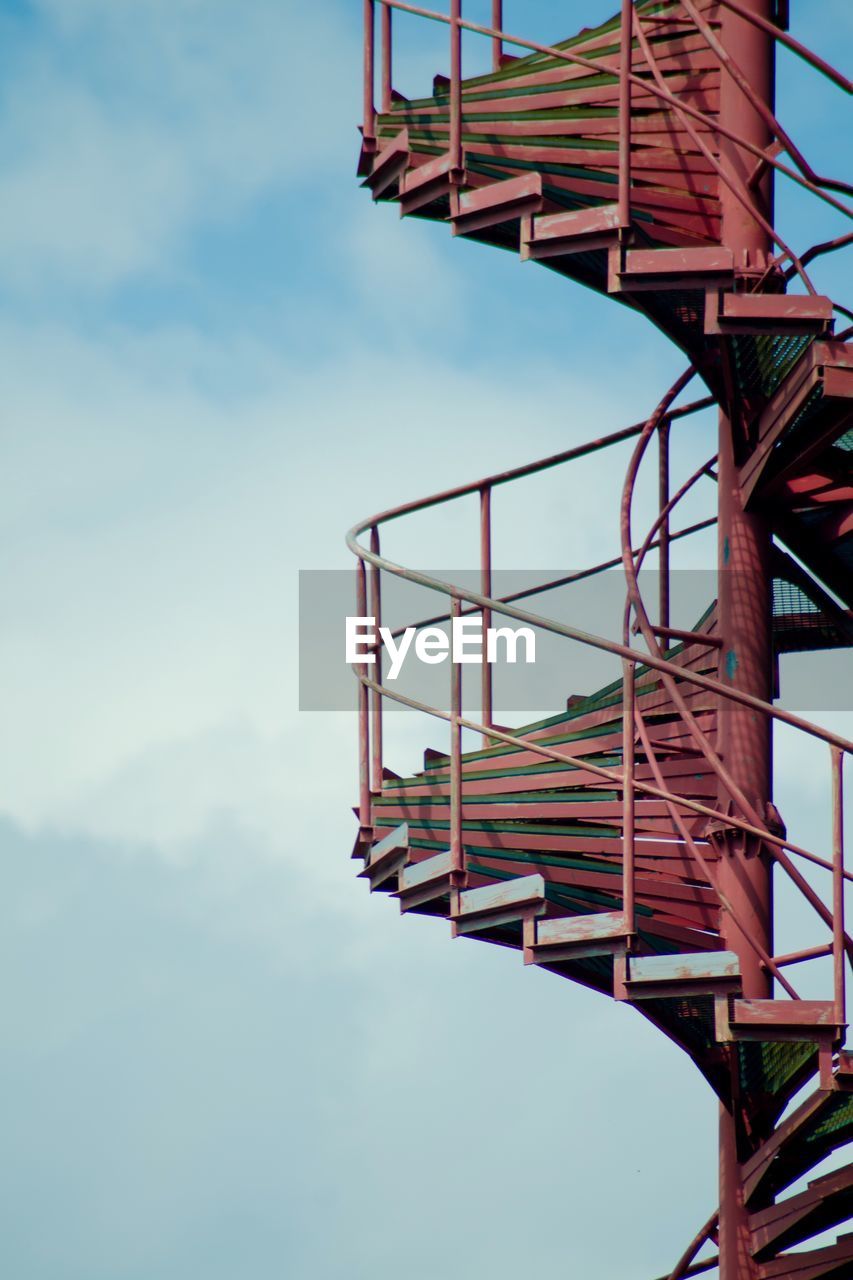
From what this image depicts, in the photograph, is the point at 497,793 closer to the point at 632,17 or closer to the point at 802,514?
the point at 802,514

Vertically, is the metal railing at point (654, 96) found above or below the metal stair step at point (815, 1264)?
above

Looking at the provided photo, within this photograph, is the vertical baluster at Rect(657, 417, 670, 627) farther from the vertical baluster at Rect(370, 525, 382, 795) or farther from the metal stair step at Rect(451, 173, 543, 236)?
the metal stair step at Rect(451, 173, 543, 236)

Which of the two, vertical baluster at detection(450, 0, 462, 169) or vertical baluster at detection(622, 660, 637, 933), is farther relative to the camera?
vertical baluster at detection(450, 0, 462, 169)

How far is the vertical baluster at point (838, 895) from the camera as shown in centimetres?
861

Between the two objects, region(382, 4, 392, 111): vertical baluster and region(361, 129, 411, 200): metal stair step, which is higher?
region(382, 4, 392, 111): vertical baluster

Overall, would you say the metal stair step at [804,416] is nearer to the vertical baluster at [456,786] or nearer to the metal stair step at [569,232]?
the metal stair step at [569,232]

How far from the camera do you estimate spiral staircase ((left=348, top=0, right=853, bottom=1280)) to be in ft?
29.7

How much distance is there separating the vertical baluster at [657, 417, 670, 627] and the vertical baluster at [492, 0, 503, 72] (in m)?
1.92

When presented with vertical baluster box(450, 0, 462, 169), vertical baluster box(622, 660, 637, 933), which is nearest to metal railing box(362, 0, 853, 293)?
vertical baluster box(450, 0, 462, 169)

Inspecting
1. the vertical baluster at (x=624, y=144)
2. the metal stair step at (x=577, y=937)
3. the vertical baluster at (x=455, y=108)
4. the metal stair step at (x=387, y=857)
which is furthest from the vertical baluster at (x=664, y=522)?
the metal stair step at (x=577, y=937)

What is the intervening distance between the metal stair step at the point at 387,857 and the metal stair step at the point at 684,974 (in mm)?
1425

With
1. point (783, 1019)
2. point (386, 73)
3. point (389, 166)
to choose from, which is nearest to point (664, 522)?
point (389, 166)

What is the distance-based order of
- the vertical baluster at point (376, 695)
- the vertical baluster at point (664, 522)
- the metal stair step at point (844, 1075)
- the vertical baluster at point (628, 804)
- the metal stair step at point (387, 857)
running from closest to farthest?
the metal stair step at point (844, 1075) → the vertical baluster at point (628, 804) → the metal stair step at point (387, 857) → the vertical baluster at point (376, 695) → the vertical baluster at point (664, 522)

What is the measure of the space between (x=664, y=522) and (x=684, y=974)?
9.34 ft
